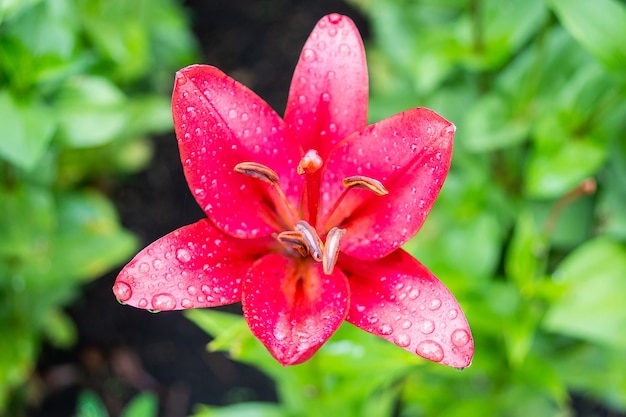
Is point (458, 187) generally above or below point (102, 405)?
above

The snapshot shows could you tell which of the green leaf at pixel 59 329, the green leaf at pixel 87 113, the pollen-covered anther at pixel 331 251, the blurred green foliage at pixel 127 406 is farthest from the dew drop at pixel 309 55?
the green leaf at pixel 59 329

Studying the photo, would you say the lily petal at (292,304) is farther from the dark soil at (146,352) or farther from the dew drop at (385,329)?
the dark soil at (146,352)

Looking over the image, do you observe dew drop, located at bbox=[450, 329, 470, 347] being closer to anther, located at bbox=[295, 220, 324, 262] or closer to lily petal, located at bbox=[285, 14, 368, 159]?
anther, located at bbox=[295, 220, 324, 262]

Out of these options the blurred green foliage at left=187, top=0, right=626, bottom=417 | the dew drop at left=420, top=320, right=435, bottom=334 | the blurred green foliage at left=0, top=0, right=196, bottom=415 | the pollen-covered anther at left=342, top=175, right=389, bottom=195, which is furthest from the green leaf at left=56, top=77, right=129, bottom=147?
the dew drop at left=420, top=320, right=435, bottom=334

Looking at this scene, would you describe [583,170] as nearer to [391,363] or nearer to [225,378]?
[391,363]

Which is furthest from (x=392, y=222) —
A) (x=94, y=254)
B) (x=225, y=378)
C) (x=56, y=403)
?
(x=56, y=403)

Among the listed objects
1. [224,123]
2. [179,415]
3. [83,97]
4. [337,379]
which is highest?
[224,123]
